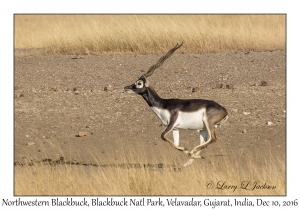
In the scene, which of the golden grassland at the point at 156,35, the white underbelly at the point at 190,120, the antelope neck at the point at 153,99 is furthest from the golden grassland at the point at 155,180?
the golden grassland at the point at 156,35

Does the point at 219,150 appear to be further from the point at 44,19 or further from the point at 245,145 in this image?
the point at 44,19

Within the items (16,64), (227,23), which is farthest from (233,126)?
(227,23)

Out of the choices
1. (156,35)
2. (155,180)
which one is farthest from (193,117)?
(156,35)

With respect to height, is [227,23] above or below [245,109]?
above

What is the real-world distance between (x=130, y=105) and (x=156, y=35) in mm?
5468

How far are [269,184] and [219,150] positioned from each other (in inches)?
88.4

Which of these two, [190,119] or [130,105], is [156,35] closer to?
[130,105]

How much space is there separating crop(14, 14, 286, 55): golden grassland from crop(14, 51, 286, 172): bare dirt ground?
1.16 metres

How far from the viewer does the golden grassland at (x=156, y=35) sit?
63.3 ft

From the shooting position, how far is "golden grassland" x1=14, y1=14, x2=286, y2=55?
63.3ft

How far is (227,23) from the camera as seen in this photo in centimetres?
2170

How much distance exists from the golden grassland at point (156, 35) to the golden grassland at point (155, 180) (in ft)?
27.5

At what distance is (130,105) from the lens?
14.5 meters

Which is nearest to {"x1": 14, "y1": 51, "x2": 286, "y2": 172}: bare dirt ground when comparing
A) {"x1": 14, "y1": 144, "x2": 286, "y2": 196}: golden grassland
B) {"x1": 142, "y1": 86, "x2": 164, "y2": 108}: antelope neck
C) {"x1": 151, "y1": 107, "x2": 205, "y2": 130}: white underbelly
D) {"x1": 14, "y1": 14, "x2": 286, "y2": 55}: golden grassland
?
{"x1": 14, "y1": 144, "x2": 286, "y2": 196}: golden grassland
